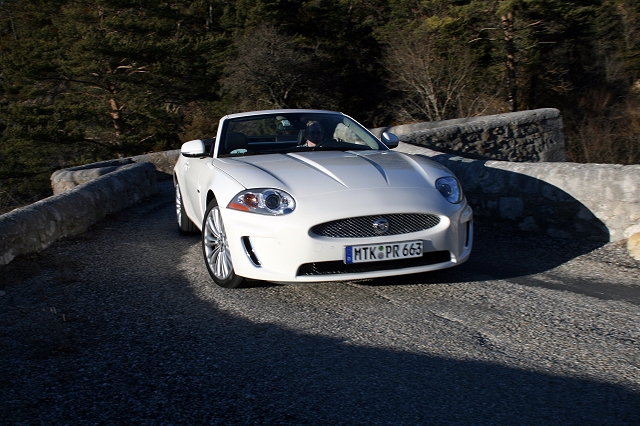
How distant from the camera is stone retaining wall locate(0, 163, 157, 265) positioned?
6.32m

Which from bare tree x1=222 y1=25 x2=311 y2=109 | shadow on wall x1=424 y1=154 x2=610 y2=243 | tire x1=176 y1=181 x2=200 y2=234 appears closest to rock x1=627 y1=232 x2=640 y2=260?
shadow on wall x1=424 y1=154 x2=610 y2=243

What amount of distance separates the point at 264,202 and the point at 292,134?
195cm

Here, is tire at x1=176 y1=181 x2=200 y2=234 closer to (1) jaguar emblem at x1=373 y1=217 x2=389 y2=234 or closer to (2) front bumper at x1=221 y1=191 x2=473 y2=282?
(2) front bumper at x1=221 y1=191 x2=473 y2=282

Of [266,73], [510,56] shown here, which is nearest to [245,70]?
[266,73]

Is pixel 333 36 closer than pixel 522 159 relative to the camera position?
No

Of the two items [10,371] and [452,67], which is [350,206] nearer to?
[10,371]

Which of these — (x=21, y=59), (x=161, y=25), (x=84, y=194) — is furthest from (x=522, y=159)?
(x=21, y=59)

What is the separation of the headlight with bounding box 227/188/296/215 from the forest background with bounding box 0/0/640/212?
2672 centimetres

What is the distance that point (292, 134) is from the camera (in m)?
6.64

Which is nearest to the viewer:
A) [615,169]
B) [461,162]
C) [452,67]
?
[615,169]

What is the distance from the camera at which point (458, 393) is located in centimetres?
316

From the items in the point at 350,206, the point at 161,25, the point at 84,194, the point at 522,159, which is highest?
the point at 161,25

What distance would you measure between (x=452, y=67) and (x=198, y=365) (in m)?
29.0

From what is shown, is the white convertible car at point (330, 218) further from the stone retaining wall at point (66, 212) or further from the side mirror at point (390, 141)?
the stone retaining wall at point (66, 212)
